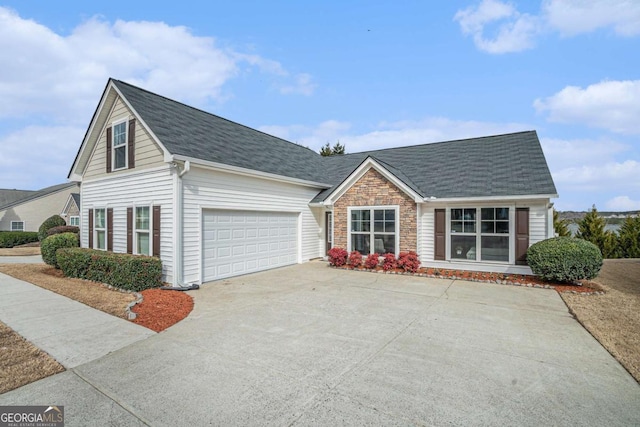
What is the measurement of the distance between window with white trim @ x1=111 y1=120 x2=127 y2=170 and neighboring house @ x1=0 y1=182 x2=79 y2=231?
29.3 m

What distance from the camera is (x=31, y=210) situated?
1234 inches

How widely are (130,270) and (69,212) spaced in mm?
27044

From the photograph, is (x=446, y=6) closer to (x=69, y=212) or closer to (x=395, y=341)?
(x=395, y=341)

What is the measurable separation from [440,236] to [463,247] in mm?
885

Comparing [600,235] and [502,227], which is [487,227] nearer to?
[502,227]

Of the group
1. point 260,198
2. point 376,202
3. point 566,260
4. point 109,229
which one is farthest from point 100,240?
point 566,260

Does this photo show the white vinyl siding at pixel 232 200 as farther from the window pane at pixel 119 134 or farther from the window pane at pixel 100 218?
the window pane at pixel 100 218

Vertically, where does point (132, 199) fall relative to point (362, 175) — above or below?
below

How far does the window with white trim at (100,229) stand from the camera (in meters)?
11.6

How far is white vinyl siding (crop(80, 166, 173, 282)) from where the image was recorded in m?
8.97

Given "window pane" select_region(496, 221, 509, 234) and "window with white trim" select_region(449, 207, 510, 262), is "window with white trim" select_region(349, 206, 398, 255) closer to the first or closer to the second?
"window with white trim" select_region(449, 207, 510, 262)

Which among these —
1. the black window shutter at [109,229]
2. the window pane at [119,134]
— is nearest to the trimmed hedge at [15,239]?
the black window shutter at [109,229]

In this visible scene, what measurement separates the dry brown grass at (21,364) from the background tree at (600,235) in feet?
74.0

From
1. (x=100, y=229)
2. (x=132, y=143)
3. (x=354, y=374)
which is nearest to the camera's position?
(x=354, y=374)
